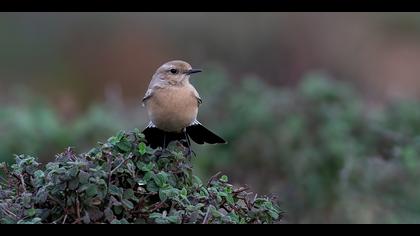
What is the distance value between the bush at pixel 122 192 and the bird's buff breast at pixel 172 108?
1601 mm

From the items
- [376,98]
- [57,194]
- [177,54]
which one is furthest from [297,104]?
[57,194]

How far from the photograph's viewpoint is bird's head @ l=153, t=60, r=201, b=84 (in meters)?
5.16

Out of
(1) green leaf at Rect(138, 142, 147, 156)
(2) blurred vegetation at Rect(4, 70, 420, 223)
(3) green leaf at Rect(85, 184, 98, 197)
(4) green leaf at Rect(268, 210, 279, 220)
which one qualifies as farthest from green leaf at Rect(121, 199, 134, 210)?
(2) blurred vegetation at Rect(4, 70, 420, 223)

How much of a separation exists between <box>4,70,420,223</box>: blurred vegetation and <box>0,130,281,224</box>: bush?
423 cm

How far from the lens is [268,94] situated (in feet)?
31.6

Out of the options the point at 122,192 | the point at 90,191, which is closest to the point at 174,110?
the point at 122,192

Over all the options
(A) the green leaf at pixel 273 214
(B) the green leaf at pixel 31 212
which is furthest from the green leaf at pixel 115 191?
(A) the green leaf at pixel 273 214

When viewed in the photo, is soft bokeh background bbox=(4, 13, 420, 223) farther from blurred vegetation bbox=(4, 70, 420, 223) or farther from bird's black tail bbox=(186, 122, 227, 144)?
bird's black tail bbox=(186, 122, 227, 144)

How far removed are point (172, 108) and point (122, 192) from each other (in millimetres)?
2128

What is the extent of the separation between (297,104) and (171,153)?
20.1 ft

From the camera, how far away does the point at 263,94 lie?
9586 millimetres
